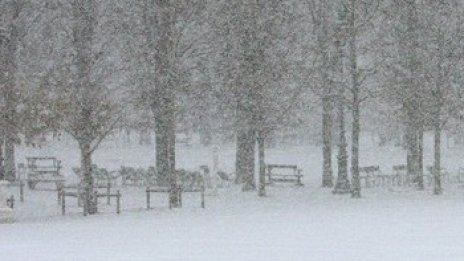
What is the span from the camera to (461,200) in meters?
28.0

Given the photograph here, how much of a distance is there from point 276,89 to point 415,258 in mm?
17368

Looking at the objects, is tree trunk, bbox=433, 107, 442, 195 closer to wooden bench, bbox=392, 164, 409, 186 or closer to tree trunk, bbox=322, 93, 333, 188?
tree trunk, bbox=322, 93, 333, 188

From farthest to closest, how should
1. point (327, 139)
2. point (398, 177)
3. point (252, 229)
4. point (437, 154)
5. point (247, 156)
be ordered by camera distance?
point (398, 177)
point (327, 139)
point (247, 156)
point (437, 154)
point (252, 229)

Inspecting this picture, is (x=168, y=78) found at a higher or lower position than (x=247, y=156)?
higher

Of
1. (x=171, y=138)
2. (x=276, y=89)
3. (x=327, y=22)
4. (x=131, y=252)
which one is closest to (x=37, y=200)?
(x=171, y=138)

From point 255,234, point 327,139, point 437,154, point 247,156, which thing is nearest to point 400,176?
point 327,139

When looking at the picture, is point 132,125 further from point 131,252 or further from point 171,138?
point 131,252

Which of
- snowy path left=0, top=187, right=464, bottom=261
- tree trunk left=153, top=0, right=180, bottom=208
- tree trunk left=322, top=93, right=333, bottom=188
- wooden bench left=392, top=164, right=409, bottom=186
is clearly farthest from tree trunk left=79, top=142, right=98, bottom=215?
wooden bench left=392, top=164, right=409, bottom=186

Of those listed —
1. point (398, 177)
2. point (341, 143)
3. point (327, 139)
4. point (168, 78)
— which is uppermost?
point (168, 78)

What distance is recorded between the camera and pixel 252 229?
1808cm

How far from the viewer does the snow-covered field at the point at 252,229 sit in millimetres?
13859

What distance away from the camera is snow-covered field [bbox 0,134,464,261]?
13.9m

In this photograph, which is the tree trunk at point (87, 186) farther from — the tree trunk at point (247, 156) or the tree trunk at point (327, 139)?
the tree trunk at point (327, 139)

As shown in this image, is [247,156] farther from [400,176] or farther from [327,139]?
[400,176]
